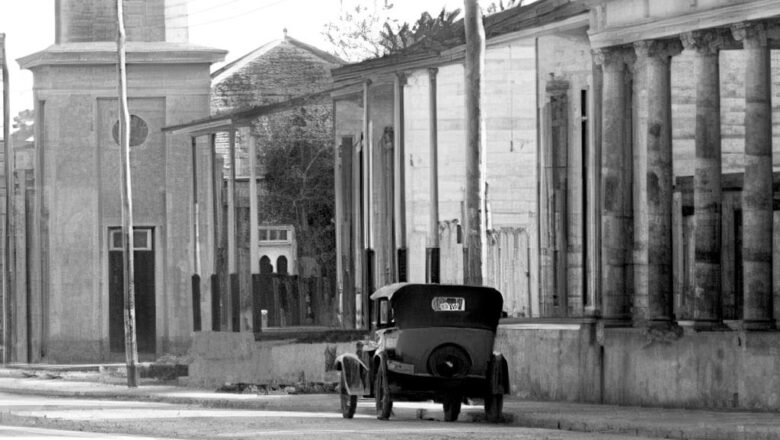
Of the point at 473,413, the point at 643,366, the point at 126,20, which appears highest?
the point at 126,20

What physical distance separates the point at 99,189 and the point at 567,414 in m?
35.1

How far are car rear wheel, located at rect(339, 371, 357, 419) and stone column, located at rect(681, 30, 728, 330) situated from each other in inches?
192

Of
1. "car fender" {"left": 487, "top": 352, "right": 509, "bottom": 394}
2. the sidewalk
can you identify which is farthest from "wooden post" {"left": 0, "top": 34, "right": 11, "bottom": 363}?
"car fender" {"left": 487, "top": 352, "right": 509, "bottom": 394}

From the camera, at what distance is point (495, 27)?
33469 mm

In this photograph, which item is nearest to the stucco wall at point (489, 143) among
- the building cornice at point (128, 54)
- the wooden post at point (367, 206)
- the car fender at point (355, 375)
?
the wooden post at point (367, 206)

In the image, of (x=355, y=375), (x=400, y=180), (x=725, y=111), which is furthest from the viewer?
(x=400, y=180)

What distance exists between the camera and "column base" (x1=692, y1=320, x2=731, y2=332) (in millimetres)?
A: 26688

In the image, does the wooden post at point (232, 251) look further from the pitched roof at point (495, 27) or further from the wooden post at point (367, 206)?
the pitched roof at point (495, 27)

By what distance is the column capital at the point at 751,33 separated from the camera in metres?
25.6

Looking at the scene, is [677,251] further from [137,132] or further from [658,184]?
[137,132]

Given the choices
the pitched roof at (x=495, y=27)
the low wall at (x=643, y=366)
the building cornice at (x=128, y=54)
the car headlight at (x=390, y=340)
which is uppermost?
the building cornice at (x=128, y=54)

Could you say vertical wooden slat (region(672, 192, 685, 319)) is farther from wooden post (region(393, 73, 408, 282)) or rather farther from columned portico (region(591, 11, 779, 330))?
wooden post (region(393, 73, 408, 282))

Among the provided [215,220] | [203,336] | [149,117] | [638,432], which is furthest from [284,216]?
[638,432]

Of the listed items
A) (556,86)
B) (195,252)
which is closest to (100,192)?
(195,252)
